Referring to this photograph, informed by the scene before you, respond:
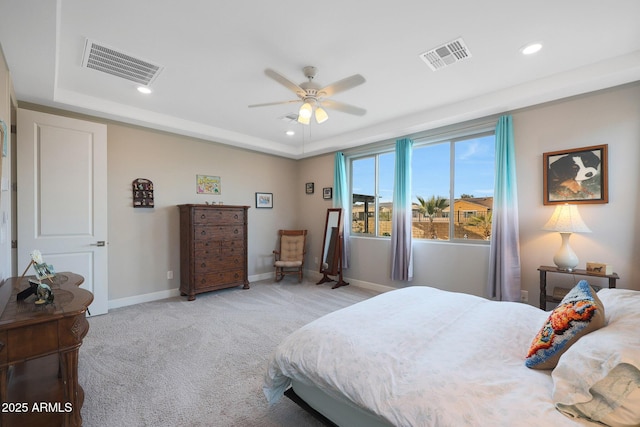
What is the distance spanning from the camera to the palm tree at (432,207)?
407cm

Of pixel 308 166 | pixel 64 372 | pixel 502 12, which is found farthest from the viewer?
pixel 308 166

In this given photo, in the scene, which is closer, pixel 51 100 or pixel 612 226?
pixel 612 226

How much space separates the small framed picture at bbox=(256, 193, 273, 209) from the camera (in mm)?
5348

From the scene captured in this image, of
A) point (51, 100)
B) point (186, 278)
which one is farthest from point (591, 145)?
point (51, 100)

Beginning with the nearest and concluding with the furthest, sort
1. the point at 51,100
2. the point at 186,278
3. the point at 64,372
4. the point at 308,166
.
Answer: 1. the point at 64,372
2. the point at 51,100
3. the point at 186,278
4. the point at 308,166

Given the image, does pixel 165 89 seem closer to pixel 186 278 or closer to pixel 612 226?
pixel 186 278

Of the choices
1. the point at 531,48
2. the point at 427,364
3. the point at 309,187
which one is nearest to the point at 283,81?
the point at 531,48

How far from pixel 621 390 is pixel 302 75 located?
9.66ft

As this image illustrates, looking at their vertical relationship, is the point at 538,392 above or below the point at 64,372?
above

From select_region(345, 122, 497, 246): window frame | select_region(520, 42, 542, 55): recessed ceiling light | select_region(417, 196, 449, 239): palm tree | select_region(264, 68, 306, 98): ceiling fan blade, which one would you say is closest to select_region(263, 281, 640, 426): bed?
select_region(264, 68, 306, 98): ceiling fan blade

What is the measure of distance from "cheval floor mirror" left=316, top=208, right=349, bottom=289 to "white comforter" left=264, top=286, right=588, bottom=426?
115 inches

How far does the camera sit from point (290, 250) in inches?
214

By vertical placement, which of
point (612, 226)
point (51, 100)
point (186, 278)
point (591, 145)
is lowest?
point (186, 278)

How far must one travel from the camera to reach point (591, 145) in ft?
9.33
